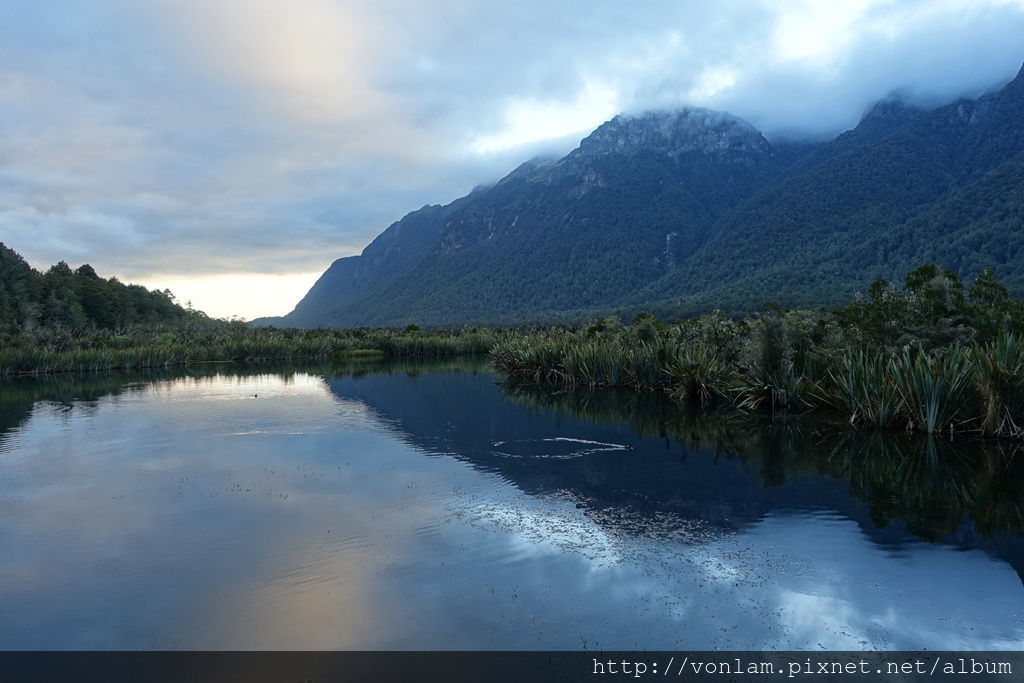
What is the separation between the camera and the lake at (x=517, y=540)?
250 inches

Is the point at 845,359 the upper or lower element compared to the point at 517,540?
upper

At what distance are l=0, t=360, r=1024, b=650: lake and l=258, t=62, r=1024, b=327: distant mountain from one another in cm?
6719

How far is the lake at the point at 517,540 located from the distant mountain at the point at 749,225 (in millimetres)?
67188

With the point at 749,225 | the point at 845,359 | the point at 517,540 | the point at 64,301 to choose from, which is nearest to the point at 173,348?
the point at 64,301

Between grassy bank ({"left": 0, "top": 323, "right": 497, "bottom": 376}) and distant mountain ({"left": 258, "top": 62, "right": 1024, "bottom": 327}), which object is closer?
grassy bank ({"left": 0, "top": 323, "right": 497, "bottom": 376})

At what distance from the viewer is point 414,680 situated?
5461mm

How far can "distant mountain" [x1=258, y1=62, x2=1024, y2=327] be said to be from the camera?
305ft

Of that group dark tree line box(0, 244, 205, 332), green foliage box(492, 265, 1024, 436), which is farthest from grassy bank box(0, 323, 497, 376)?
green foliage box(492, 265, 1024, 436)

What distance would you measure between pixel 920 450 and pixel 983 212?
97681 millimetres

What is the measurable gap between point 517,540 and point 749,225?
137 meters

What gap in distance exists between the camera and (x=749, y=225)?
134 m

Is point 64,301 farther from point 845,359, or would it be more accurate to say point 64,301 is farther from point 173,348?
point 845,359

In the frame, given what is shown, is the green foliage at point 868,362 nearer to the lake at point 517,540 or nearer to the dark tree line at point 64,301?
the lake at point 517,540

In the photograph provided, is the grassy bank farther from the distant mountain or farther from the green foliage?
the distant mountain
